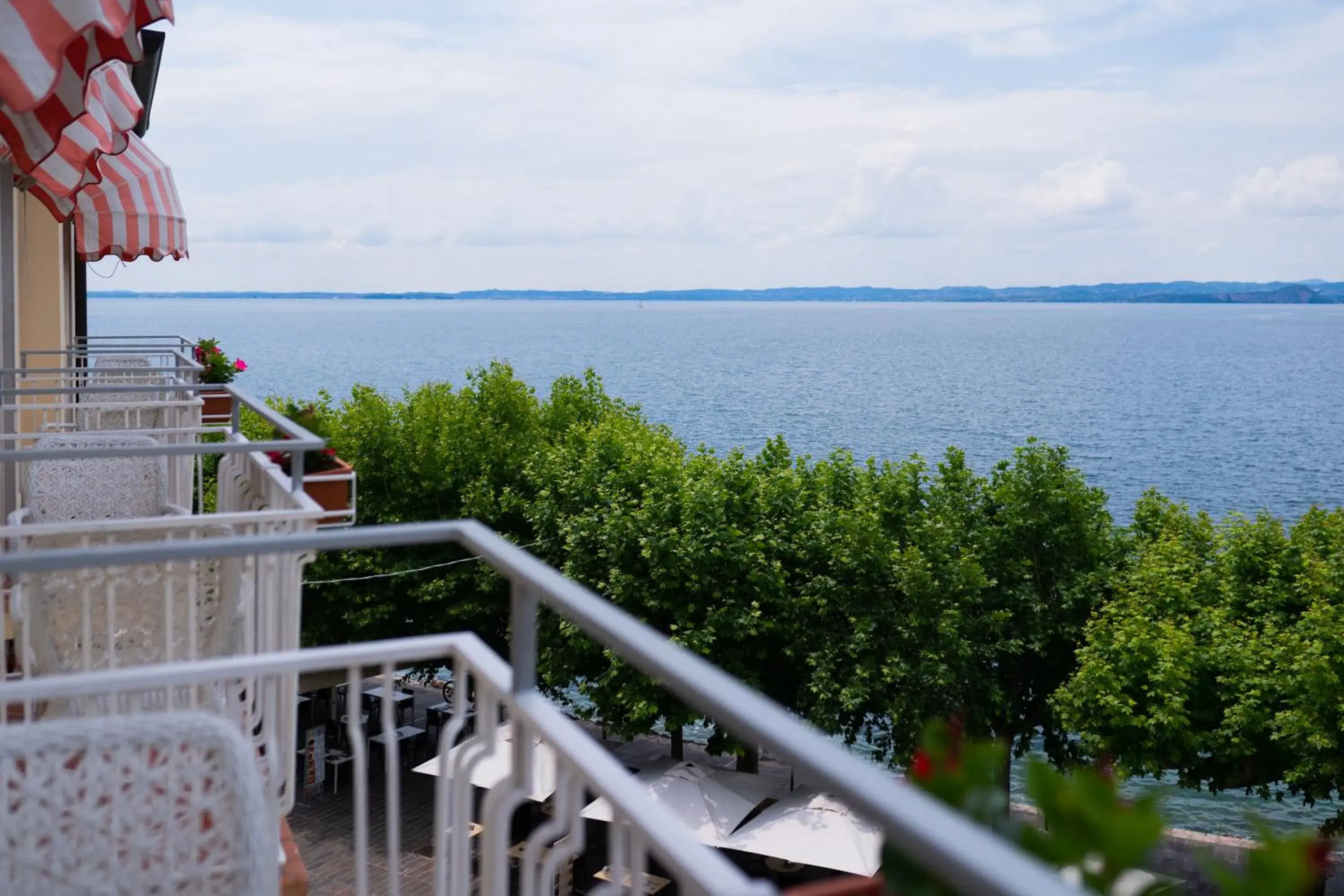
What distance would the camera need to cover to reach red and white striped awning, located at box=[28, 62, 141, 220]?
488cm

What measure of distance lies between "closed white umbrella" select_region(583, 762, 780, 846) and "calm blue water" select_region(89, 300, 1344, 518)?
50.0m

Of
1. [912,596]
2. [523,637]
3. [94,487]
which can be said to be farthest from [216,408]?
[912,596]

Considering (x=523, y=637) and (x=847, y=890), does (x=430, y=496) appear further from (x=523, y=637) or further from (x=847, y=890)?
(x=847, y=890)

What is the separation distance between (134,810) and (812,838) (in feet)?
61.1

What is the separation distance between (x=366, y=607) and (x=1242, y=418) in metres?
89.8

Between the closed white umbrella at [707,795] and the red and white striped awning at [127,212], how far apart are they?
36.0ft

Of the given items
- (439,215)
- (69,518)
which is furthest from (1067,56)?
(69,518)

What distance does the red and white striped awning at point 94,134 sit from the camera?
4.88 meters

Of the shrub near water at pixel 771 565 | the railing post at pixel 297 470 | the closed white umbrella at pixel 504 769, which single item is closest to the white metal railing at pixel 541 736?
the railing post at pixel 297 470

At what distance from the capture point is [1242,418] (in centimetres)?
10294

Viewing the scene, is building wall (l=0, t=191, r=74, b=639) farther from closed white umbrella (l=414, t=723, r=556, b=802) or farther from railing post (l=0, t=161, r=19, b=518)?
closed white umbrella (l=414, t=723, r=556, b=802)

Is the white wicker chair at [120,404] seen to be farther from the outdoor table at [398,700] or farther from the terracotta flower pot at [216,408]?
the outdoor table at [398,700]

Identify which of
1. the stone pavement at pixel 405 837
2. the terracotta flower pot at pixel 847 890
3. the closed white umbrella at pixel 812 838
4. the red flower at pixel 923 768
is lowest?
the stone pavement at pixel 405 837

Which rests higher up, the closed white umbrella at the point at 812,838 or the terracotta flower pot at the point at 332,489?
the terracotta flower pot at the point at 332,489
